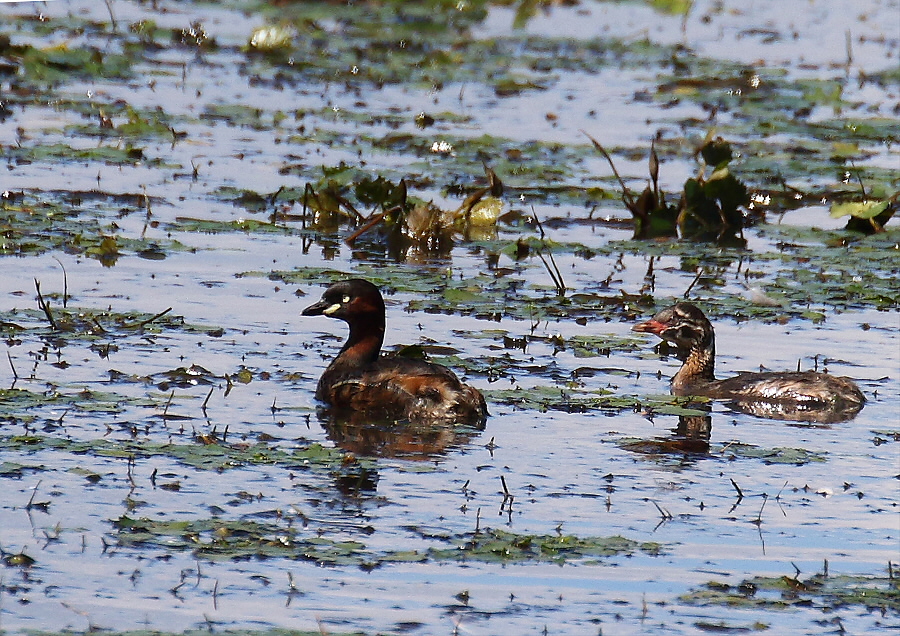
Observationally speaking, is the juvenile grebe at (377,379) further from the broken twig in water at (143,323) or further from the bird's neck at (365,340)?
the broken twig in water at (143,323)

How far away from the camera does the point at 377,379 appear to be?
11422 mm

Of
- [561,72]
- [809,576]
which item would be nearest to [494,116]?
[561,72]

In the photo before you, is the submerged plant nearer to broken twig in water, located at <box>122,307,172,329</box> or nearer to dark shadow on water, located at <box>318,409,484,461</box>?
broken twig in water, located at <box>122,307,172,329</box>

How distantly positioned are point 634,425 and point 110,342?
11.2ft

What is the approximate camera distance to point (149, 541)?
8289 millimetres

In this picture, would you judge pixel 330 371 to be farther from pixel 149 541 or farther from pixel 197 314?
pixel 149 541

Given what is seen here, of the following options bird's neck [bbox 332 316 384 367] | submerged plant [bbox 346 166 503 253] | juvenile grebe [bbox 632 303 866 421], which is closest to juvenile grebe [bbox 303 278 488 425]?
bird's neck [bbox 332 316 384 367]

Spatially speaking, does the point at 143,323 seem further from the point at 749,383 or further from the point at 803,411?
the point at 803,411

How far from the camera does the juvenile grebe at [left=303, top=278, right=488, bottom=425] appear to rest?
11.0m

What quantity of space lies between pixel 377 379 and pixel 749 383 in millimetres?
2412

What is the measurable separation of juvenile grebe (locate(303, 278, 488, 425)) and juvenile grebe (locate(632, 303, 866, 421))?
1.80 metres

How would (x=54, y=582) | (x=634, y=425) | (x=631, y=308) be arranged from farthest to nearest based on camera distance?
(x=631, y=308)
(x=634, y=425)
(x=54, y=582)

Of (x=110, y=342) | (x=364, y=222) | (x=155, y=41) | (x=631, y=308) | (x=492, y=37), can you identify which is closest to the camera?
(x=110, y=342)

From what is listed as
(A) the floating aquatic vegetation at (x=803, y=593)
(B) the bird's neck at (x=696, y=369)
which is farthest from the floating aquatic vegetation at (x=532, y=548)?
(B) the bird's neck at (x=696, y=369)
